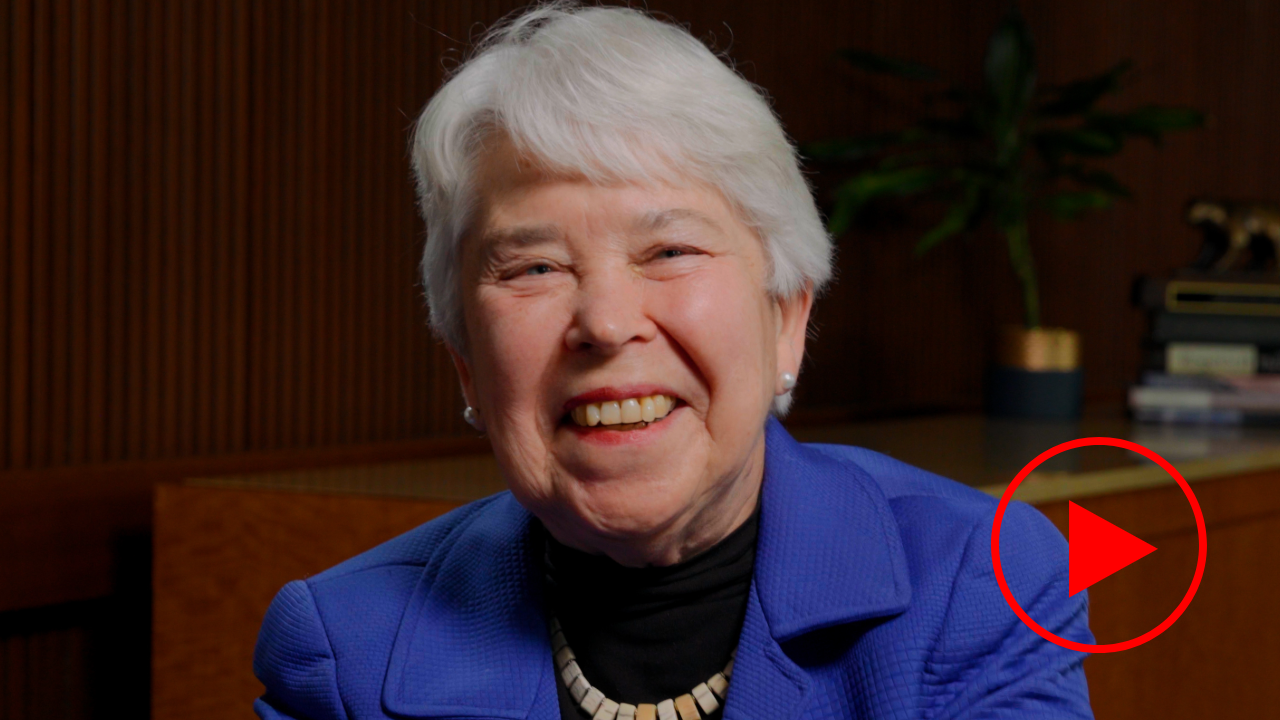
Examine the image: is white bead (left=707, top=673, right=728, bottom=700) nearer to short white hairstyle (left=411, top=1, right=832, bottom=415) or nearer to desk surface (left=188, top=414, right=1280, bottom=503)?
short white hairstyle (left=411, top=1, right=832, bottom=415)

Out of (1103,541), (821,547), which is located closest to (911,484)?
(821,547)

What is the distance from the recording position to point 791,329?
50.4 inches

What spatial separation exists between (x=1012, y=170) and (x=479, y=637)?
110 inches

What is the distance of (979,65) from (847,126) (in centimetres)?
74

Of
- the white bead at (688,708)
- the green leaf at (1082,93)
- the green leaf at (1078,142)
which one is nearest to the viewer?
the white bead at (688,708)

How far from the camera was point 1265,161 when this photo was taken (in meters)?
5.28

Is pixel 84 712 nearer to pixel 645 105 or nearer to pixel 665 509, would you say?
pixel 665 509

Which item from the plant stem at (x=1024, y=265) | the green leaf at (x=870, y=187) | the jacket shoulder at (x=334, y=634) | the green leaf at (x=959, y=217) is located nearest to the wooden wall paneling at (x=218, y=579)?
the jacket shoulder at (x=334, y=634)

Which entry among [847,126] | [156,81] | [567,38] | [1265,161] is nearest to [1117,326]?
[1265,161]

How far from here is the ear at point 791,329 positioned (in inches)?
49.9

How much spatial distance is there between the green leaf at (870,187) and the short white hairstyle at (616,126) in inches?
84.9

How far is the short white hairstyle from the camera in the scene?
112 cm

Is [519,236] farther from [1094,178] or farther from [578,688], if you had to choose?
[1094,178]

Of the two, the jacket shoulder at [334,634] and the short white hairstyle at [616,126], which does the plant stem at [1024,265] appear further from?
the jacket shoulder at [334,634]
